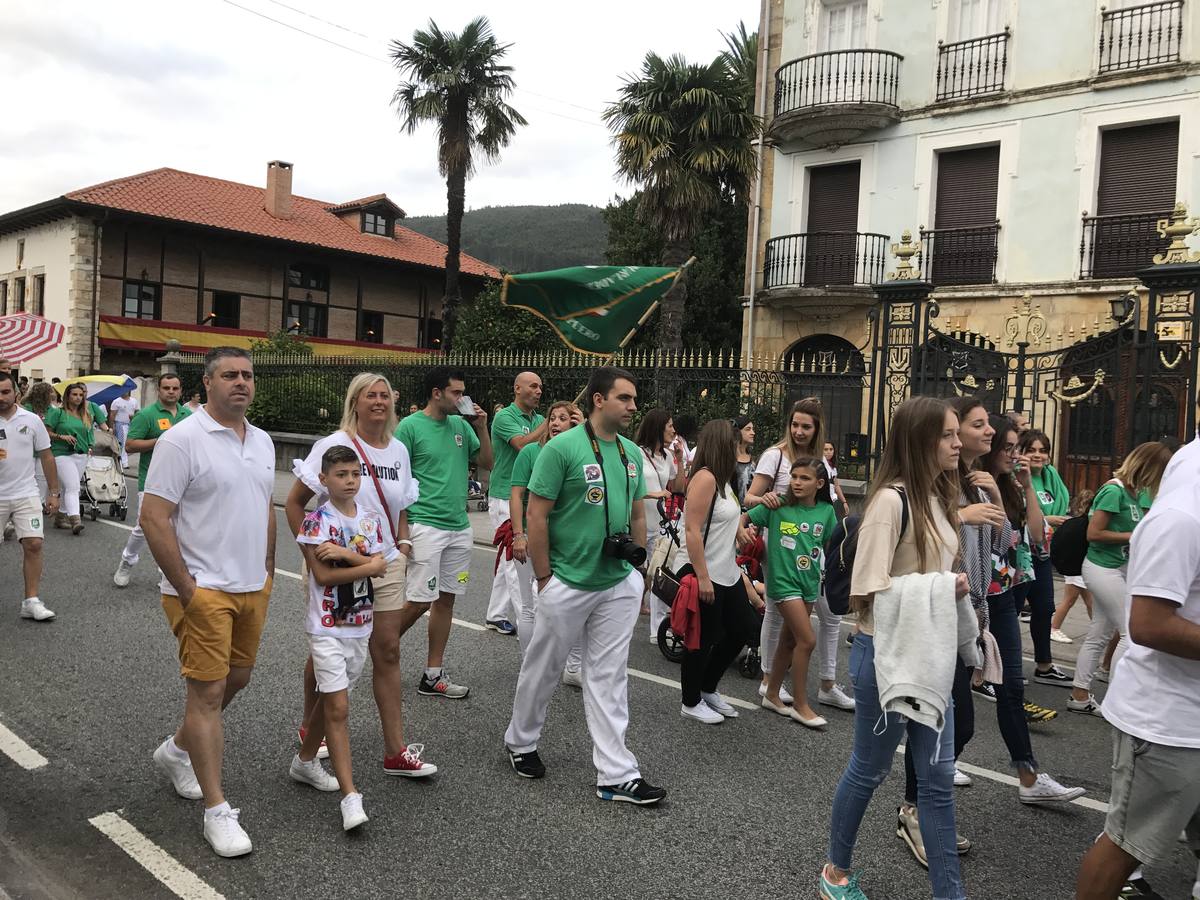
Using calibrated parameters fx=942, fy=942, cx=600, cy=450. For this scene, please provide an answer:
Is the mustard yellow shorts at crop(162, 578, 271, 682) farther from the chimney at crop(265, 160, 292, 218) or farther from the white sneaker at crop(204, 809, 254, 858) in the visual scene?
the chimney at crop(265, 160, 292, 218)

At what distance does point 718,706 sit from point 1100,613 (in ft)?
8.01

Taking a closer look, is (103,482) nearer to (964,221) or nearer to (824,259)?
(824,259)

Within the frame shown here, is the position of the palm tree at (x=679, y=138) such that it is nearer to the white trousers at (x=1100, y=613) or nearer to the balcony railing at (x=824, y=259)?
the balcony railing at (x=824, y=259)

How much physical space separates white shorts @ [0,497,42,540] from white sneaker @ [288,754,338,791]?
4083mm

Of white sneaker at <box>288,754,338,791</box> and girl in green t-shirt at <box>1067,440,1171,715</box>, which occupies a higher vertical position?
girl in green t-shirt at <box>1067,440,1171,715</box>

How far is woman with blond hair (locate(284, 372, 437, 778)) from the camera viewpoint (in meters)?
4.14

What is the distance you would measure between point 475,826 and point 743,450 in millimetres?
4834

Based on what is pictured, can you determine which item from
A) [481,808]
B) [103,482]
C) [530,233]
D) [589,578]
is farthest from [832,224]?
[530,233]

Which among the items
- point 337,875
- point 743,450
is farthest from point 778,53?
point 337,875

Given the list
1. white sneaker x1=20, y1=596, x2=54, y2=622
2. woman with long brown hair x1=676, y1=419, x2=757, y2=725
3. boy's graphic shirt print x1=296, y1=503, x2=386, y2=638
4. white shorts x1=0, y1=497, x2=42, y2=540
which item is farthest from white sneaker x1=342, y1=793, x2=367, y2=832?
white shorts x1=0, y1=497, x2=42, y2=540

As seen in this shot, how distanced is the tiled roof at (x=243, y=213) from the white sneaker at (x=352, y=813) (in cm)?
3124

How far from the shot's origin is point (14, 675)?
220 inches

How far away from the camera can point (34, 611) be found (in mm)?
6863

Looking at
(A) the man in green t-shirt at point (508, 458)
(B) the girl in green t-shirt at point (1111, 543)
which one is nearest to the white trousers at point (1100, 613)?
(B) the girl in green t-shirt at point (1111, 543)
